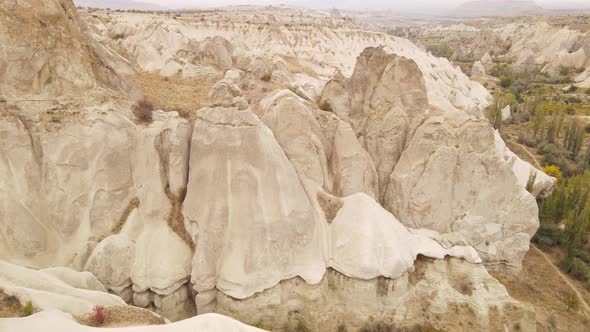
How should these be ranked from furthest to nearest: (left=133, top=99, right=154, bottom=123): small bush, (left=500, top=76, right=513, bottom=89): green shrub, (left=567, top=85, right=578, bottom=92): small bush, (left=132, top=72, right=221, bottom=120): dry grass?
(left=500, top=76, right=513, bottom=89): green shrub, (left=567, top=85, right=578, bottom=92): small bush, (left=132, top=72, right=221, bottom=120): dry grass, (left=133, top=99, right=154, bottom=123): small bush

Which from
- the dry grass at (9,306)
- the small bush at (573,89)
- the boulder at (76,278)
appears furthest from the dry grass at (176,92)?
the small bush at (573,89)

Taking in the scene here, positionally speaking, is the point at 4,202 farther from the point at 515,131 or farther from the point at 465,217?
the point at 515,131

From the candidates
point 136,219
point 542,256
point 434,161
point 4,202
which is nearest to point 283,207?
point 136,219

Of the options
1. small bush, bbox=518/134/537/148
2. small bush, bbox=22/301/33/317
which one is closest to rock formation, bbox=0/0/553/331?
small bush, bbox=22/301/33/317

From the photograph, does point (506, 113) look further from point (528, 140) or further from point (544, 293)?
point (544, 293)

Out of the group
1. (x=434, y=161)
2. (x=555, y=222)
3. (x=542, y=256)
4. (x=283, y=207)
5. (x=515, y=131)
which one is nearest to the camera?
(x=283, y=207)

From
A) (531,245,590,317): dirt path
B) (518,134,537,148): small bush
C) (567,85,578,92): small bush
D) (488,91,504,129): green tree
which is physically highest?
(531,245,590,317): dirt path

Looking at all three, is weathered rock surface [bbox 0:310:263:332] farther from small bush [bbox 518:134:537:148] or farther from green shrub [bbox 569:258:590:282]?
small bush [bbox 518:134:537:148]
